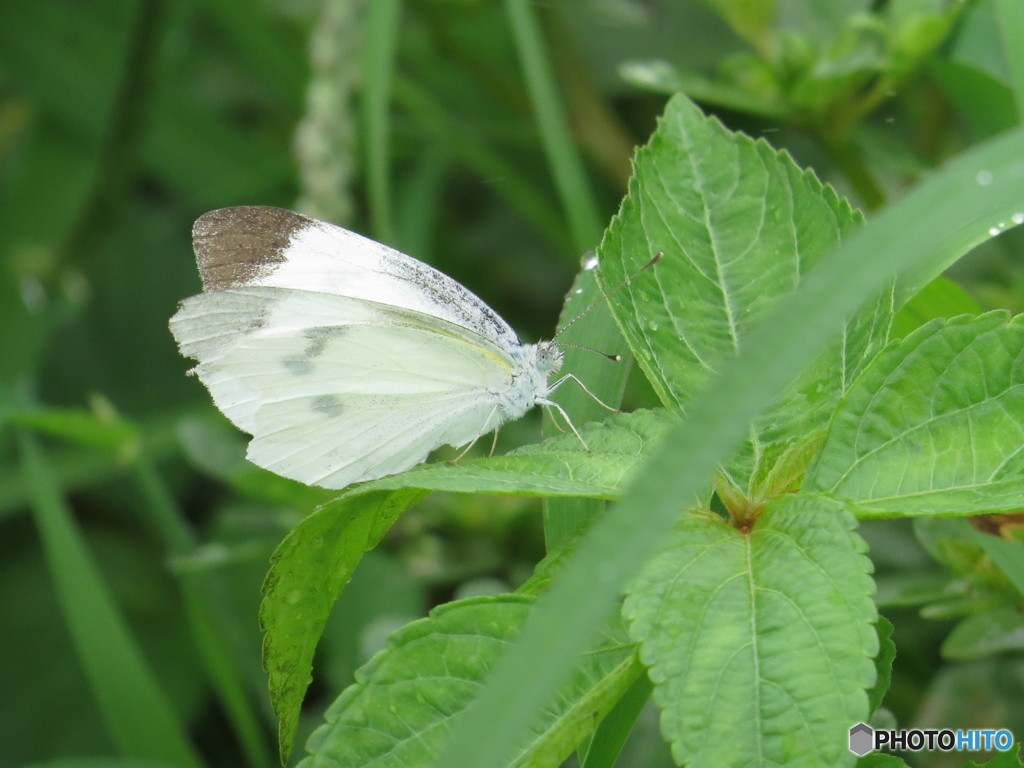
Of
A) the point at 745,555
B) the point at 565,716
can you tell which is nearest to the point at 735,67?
the point at 745,555

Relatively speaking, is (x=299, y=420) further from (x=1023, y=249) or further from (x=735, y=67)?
(x=1023, y=249)

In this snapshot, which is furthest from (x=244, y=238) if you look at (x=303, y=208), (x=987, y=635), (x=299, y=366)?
(x=987, y=635)

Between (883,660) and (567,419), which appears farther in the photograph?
(567,419)

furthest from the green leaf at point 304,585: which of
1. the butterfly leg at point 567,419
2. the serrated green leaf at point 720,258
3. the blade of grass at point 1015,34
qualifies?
the blade of grass at point 1015,34

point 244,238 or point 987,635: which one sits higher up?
point 244,238

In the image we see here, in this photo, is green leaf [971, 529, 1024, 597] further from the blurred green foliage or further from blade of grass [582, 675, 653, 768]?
blade of grass [582, 675, 653, 768]

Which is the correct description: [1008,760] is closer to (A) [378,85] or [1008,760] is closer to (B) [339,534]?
(B) [339,534]
